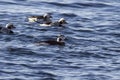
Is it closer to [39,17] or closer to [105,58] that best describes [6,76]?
[105,58]

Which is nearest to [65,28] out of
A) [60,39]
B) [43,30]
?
[43,30]

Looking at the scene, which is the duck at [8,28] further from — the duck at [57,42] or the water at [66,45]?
the duck at [57,42]

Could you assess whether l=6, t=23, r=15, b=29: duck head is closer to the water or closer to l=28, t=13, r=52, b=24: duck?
the water

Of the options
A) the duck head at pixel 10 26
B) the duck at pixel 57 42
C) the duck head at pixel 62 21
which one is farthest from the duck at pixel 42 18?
the duck at pixel 57 42

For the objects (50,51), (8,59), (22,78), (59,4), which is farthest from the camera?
(59,4)

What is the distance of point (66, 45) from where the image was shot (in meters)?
25.6

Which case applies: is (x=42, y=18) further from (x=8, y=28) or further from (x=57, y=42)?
(x=57, y=42)

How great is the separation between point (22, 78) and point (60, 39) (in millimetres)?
5092

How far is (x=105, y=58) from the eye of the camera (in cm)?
2352

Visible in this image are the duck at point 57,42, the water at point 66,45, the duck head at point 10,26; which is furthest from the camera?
the duck head at point 10,26

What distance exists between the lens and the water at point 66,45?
2156 centimetres

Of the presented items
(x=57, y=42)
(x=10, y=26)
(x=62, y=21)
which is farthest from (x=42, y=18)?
(x=57, y=42)

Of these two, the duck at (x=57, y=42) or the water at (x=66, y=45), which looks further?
the duck at (x=57, y=42)

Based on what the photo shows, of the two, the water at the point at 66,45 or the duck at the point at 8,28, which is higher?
the duck at the point at 8,28
